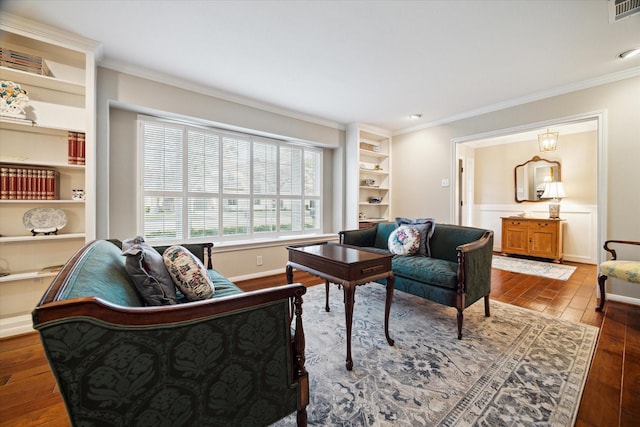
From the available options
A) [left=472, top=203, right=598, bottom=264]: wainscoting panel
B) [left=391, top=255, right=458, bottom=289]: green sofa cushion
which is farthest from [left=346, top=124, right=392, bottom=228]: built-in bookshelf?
[left=472, top=203, right=598, bottom=264]: wainscoting panel

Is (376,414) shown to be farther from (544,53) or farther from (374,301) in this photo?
(544,53)

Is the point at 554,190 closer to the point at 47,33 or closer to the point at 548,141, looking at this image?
the point at 548,141

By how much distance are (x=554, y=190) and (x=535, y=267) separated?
1.69 metres

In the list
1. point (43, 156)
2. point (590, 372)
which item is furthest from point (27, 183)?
point (590, 372)

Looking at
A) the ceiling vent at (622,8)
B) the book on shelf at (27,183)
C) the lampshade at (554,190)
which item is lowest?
the book on shelf at (27,183)

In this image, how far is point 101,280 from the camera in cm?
98

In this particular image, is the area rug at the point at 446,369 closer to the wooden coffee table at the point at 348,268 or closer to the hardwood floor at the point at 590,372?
the hardwood floor at the point at 590,372

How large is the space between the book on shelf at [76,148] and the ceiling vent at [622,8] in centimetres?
445

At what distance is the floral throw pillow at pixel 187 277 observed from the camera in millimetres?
1393

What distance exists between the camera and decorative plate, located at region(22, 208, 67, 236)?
2.30 meters

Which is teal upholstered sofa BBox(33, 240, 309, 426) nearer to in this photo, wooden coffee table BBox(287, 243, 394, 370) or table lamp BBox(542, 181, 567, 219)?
wooden coffee table BBox(287, 243, 394, 370)

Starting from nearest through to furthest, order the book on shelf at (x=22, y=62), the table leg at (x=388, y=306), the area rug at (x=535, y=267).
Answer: the table leg at (x=388, y=306)
the book on shelf at (x=22, y=62)
the area rug at (x=535, y=267)

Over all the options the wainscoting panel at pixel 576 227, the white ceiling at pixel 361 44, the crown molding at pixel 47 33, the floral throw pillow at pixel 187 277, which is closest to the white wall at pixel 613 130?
the white ceiling at pixel 361 44

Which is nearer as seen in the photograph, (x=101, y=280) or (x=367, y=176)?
(x=101, y=280)
